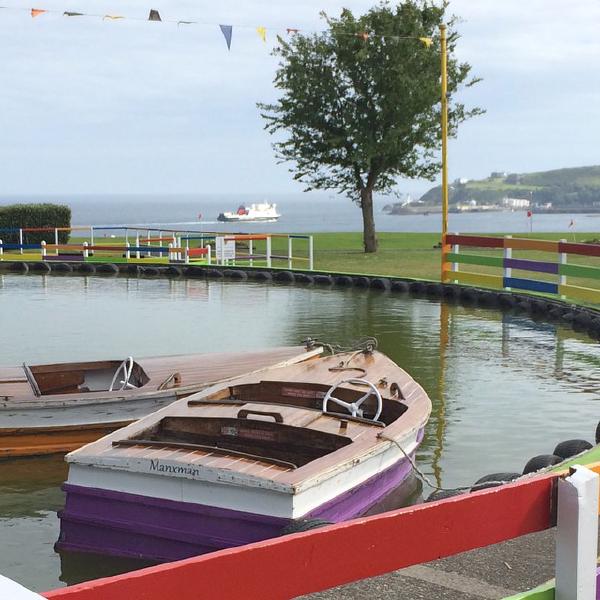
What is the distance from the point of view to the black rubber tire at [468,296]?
23578mm

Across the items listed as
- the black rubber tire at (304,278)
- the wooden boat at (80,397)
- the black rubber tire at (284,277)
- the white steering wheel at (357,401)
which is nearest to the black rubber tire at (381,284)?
the black rubber tire at (304,278)

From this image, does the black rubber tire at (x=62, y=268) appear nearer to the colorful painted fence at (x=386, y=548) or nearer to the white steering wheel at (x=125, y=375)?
the white steering wheel at (x=125, y=375)

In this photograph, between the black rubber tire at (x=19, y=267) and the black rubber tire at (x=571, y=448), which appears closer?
the black rubber tire at (x=571, y=448)

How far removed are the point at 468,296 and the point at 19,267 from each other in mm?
16909

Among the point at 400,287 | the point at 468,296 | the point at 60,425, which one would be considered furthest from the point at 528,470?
the point at 400,287

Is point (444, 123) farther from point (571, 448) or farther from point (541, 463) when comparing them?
point (541, 463)

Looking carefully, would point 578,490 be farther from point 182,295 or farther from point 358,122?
point 358,122

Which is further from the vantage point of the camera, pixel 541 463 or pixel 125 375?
pixel 125 375

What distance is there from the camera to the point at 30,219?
40938 millimetres

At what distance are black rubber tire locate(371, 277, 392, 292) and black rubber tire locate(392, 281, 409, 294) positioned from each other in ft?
0.50

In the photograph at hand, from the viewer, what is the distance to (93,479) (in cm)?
713

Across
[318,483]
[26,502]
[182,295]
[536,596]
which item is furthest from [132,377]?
[182,295]

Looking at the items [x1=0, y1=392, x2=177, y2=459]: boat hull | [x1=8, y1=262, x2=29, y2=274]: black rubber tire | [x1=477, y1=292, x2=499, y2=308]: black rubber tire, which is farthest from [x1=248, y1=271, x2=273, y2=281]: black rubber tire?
[x1=0, y1=392, x2=177, y2=459]: boat hull

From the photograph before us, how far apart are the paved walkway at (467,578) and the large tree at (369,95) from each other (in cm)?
3052
